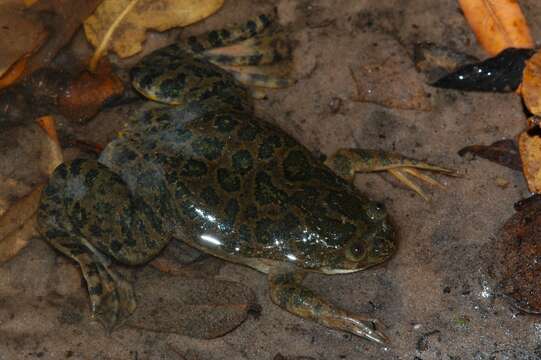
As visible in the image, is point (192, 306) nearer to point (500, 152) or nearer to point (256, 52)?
point (256, 52)

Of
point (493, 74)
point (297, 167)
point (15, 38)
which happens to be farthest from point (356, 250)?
point (15, 38)

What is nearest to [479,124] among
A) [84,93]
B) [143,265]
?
[143,265]

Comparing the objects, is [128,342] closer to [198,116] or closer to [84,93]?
[198,116]

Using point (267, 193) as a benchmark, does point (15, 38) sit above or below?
above

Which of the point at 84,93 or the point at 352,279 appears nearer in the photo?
the point at 352,279

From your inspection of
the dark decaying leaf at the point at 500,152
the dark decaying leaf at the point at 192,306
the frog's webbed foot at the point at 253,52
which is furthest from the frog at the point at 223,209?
the frog's webbed foot at the point at 253,52

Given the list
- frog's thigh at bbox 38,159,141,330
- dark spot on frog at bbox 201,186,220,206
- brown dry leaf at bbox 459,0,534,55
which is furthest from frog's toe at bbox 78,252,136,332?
brown dry leaf at bbox 459,0,534,55

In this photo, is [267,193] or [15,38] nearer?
[267,193]
